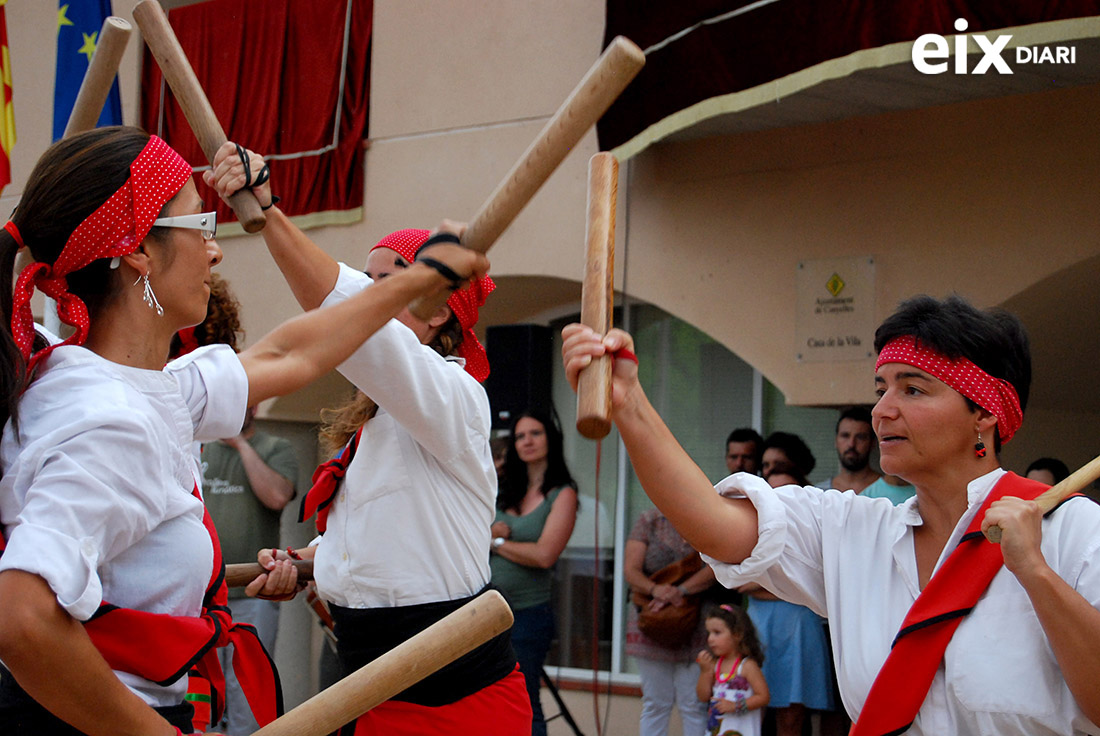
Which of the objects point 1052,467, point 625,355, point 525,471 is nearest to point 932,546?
point 625,355

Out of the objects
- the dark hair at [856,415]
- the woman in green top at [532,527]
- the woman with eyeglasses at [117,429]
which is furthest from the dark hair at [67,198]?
the dark hair at [856,415]

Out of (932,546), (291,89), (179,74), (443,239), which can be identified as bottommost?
(932,546)

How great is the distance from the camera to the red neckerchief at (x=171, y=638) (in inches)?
62.4

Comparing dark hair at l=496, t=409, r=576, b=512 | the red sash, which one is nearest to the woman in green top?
dark hair at l=496, t=409, r=576, b=512

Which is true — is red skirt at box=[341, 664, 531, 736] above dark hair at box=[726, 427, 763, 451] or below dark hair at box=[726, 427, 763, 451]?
below

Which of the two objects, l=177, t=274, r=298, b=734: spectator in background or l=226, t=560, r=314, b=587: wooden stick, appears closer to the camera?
l=226, t=560, r=314, b=587: wooden stick

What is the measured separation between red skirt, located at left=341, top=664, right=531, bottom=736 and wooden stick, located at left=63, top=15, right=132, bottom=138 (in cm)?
153

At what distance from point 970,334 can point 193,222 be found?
1414mm

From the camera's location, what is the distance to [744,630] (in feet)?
16.0

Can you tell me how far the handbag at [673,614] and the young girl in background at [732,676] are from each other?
7.6 inches

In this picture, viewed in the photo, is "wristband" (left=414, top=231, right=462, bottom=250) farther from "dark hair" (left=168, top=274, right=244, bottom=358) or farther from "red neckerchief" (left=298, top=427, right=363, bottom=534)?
"dark hair" (left=168, top=274, right=244, bottom=358)

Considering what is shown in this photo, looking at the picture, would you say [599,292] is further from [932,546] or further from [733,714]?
[733,714]

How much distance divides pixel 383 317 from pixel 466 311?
965mm

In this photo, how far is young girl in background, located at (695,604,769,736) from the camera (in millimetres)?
4730
